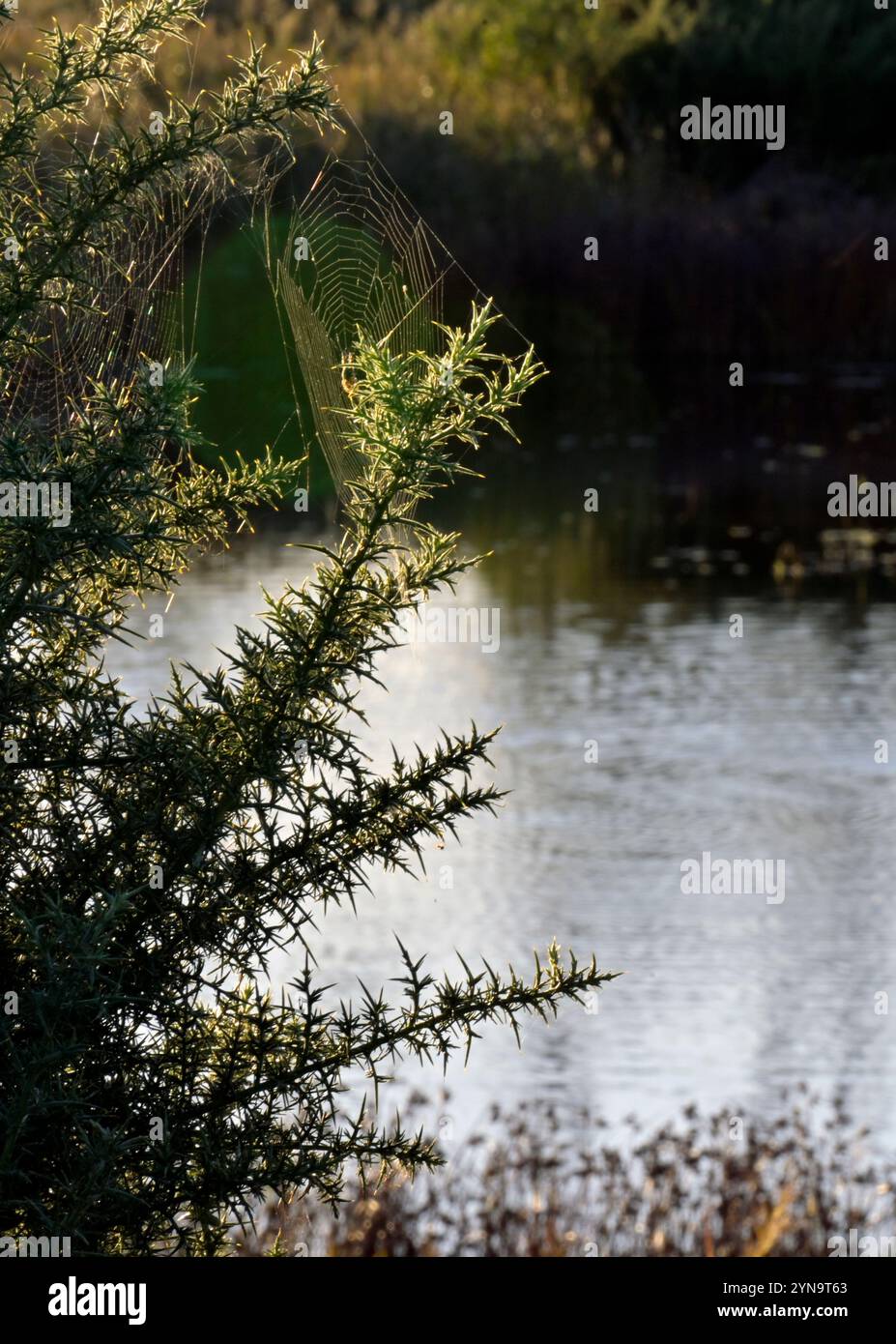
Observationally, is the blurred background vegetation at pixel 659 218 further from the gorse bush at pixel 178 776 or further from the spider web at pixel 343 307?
the gorse bush at pixel 178 776

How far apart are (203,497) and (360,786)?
1.48 feet

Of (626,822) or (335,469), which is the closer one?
(335,469)

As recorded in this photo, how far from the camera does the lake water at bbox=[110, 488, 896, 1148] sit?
30.7ft

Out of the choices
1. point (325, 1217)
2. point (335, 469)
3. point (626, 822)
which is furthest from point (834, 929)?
point (335, 469)

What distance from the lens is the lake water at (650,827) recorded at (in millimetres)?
9344

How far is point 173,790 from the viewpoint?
2123 mm

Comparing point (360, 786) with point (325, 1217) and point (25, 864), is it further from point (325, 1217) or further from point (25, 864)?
point (325, 1217)

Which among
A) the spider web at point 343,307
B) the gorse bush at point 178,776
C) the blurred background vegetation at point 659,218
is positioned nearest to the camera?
the gorse bush at point 178,776

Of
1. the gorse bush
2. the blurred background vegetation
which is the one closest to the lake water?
the blurred background vegetation

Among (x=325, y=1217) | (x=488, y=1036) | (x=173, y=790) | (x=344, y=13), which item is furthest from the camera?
(x=344, y=13)

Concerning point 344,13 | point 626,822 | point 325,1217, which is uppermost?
point 344,13

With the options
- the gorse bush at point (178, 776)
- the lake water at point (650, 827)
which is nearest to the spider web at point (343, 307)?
the gorse bush at point (178, 776)

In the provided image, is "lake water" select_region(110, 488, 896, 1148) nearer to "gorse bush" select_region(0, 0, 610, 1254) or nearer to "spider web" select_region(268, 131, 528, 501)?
"spider web" select_region(268, 131, 528, 501)

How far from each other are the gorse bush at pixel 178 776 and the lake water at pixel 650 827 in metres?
5.30
